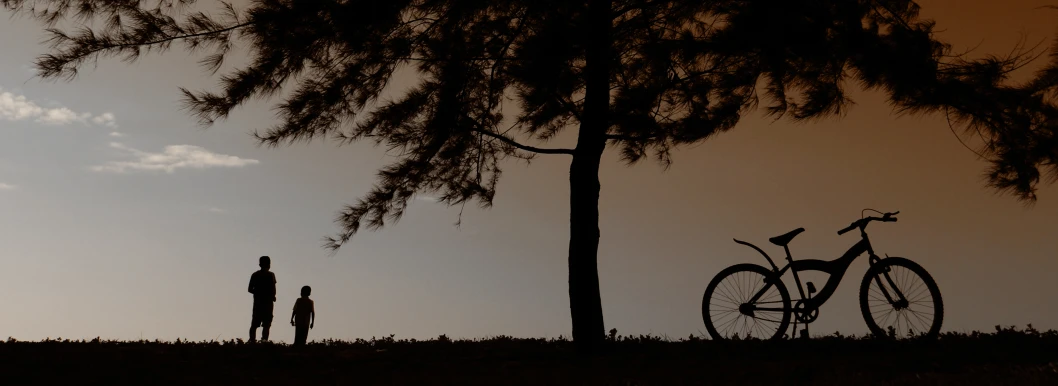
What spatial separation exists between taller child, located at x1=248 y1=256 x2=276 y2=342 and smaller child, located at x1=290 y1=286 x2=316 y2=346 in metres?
0.37

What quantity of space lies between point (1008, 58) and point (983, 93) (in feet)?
1.45

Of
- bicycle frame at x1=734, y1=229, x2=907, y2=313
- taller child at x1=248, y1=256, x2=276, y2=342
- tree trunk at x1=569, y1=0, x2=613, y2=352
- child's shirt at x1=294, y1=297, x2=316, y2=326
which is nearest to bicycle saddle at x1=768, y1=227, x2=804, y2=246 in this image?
bicycle frame at x1=734, y1=229, x2=907, y2=313

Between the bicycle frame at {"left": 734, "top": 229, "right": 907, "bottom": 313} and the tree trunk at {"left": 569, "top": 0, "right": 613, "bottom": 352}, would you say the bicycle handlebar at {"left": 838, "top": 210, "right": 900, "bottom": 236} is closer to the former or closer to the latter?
the bicycle frame at {"left": 734, "top": 229, "right": 907, "bottom": 313}

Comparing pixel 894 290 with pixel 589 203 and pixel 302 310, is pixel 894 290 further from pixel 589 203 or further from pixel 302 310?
pixel 302 310

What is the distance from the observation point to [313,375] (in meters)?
9.01

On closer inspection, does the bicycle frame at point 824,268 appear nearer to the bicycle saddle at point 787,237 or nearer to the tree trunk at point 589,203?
the bicycle saddle at point 787,237

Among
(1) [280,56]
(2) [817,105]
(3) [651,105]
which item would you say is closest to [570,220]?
(3) [651,105]

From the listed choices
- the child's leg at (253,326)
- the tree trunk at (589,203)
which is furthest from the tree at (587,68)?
the child's leg at (253,326)

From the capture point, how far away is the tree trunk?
9.97m

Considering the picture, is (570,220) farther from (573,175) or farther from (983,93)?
(983,93)

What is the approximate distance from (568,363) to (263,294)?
596 centimetres

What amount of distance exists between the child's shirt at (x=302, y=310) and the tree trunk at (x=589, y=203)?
5020 mm

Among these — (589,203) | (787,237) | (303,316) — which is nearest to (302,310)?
(303,316)

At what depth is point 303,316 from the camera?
1352 centimetres
